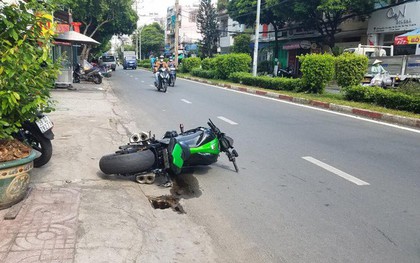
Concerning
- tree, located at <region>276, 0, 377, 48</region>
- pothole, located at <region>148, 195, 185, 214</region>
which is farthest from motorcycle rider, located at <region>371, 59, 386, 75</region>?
pothole, located at <region>148, 195, 185, 214</region>

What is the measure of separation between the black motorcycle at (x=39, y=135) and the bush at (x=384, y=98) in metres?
9.02

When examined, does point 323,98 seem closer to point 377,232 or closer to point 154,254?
point 377,232

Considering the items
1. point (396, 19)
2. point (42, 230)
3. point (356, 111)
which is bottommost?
point (42, 230)

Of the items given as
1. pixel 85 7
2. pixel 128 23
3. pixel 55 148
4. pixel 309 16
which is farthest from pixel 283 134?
pixel 128 23

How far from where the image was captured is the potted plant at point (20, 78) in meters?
3.58

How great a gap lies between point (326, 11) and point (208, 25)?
923 inches

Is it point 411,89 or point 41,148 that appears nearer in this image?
point 41,148

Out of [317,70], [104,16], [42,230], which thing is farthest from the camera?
[104,16]

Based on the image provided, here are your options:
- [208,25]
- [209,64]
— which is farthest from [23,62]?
[208,25]

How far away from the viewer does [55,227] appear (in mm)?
3275

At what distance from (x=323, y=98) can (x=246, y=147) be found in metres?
7.86

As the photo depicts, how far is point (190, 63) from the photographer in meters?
34.8

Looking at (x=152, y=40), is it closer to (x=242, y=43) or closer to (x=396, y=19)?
(x=242, y=43)

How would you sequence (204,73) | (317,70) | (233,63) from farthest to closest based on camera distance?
1. (204,73)
2. (233,63)
3. (317,70)
